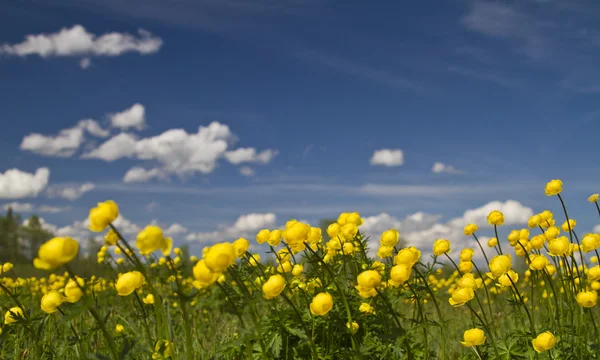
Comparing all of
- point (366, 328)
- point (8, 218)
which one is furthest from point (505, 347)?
point (8, 218)

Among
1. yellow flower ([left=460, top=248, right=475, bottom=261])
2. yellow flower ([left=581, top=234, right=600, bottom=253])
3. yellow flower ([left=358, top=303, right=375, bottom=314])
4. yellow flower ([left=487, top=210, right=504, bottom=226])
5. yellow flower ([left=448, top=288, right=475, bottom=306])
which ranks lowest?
yellow flower ([left=358, top=303, right=375, bottom=314])

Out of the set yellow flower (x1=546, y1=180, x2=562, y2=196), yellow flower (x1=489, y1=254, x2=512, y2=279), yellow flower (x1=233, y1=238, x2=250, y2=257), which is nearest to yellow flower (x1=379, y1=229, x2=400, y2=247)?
yellow flower (x1=489, y1=254, x2=512, y2=279)

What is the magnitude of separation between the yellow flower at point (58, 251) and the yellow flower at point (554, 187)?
9.44ft

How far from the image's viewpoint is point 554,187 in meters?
3.34

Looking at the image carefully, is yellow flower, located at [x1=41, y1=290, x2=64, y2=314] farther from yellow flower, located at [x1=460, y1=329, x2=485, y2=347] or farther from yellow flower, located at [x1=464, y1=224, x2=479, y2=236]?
yellow flower, located at [x1=464, y1=224, x2=479, y2=236]

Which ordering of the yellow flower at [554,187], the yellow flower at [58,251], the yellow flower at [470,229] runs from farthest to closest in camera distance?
the yellow flower at [470,229]
the yellow flower at [554,187]
the yellow flower at [58,251]

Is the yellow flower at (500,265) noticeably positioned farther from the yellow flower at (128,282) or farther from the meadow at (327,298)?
the yellow flower at (128,282)

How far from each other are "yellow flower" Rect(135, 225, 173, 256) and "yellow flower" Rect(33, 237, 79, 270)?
0.23 metres

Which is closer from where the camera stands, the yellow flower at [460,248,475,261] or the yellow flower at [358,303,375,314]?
the yellow flower at [358,303,375,314]

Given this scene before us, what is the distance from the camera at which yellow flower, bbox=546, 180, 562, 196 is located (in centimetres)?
334

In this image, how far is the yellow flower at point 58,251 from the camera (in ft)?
5.77

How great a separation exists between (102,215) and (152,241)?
205mm

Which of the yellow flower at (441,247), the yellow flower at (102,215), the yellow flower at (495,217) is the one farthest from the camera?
the yellow flower at (495,217)

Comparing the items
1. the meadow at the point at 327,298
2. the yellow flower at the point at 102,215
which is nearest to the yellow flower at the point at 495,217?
the meadow at the point at 327,298
